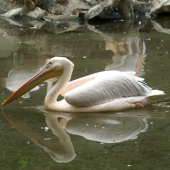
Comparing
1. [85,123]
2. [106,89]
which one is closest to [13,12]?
[106,89]

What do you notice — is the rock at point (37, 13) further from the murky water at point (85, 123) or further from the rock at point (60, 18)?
the murky water at point (85, 123)

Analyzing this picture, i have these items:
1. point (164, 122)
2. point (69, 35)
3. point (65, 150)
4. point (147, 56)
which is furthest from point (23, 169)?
point (69, 35)

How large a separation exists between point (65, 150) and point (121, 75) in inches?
44.0

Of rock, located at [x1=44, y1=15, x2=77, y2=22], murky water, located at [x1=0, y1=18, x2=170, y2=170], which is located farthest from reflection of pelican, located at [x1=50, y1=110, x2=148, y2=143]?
rock, located at [x1=44, y1=15, x2=77, y2=22]

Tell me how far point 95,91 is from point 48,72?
1.80ft

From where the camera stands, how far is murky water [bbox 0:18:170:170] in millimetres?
2432

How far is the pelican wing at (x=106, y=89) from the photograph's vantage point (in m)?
3.23

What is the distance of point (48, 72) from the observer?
342 centimetres

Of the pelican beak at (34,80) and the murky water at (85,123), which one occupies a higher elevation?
the pelican beak at (34,80)

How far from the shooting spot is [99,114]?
131 inches

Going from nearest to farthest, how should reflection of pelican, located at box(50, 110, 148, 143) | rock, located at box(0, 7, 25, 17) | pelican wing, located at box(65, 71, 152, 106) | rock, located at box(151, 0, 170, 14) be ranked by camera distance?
reflection of pelican, located at box(50, 110, 148, 143) < pelican wing, located at box(65, 71, 152, 106) < rock, located at box(151, 0, 170, 14) < rock, located at box(0, 7, 25, 17)

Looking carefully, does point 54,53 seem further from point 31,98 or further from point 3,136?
point 3,136

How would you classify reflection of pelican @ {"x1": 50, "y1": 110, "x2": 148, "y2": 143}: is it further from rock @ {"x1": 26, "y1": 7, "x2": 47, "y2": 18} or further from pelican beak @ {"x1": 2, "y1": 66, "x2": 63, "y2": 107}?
rock @ {"x1": 26, "y1": 7, "x2": 47, "y2": 18}

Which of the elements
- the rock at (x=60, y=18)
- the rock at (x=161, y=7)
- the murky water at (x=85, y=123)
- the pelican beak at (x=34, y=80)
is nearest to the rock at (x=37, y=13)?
the rock at (x=60, y=18)
